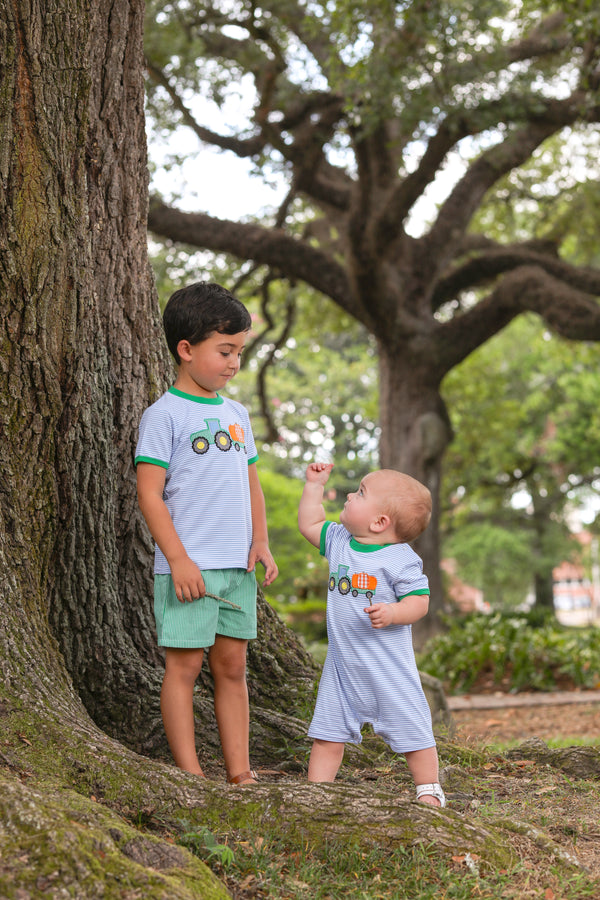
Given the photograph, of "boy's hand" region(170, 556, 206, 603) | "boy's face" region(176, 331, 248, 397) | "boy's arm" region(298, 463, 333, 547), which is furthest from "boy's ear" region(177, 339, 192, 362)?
"boy's hand" region(170, 556, 206, 603)

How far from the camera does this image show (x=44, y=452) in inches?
119

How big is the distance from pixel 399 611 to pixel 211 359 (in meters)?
1.08

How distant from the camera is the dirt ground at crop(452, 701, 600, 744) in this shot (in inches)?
264

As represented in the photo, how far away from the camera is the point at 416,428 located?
11.4m

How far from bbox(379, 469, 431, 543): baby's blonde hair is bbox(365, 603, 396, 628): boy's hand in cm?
28

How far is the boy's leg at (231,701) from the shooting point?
3010 mm

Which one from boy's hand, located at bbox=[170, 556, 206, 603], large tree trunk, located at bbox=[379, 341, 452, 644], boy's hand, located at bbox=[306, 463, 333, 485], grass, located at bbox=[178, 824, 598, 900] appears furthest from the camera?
large tree trunk, located at bbox=[379, 341, 452, 644]

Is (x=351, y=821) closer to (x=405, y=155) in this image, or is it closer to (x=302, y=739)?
(x=302, y=739)

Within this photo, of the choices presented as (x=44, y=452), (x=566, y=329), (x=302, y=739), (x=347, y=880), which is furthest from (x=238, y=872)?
(x=566, y=329)

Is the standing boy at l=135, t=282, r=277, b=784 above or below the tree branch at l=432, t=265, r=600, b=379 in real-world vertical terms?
below

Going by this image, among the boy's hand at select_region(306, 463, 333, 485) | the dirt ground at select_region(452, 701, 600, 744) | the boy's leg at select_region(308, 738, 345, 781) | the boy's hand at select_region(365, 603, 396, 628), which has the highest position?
the boy's hand at select_region(306, 463, 333, 485)

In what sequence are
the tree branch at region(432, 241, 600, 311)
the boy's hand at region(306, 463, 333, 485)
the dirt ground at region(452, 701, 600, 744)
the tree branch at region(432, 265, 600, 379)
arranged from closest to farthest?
the boy's hand at region(306, 463, 333, 485) → the dirt ground at region(452, 701, 600, 744) → the tree branch at region(432, 265, 600, 379) → the tree branch at region(432, 241, 600, 311)

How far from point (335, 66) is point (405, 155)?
8.56 ft

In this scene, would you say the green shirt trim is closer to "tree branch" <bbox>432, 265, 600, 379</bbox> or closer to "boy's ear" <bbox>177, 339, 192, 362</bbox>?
"boy's ear" <bbox>177, 339, 192, 362</bbox>
